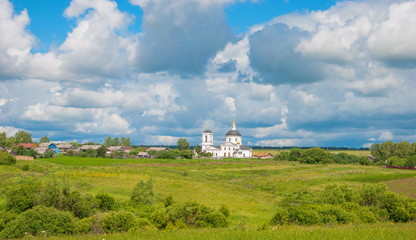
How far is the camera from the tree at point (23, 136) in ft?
573

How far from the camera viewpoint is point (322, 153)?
4690 inches

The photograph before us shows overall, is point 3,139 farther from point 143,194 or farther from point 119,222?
point 119,222

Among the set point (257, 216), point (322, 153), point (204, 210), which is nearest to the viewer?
point (204, 210)

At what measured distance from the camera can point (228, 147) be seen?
167 m

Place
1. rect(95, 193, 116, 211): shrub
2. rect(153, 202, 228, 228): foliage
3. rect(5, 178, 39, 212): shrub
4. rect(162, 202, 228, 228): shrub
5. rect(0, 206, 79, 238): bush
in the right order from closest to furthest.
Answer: rect(0, 206, 79, 238): bush
rect(153, 202, 228, 228): foliage
rect(162, 202, 228, 228): shrub
rect(5, 178, 39, 212): shrub
rect(95, 193, 116, 211): shrub

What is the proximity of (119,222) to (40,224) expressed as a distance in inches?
139

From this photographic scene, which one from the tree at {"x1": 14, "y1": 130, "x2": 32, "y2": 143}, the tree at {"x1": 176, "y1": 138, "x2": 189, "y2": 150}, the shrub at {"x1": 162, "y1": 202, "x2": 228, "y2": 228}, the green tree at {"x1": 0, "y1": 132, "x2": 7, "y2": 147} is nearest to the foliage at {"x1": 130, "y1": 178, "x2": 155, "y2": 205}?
the shrub at {"x1": 162, "y1": 202, "x2": 228, "y2": 228}

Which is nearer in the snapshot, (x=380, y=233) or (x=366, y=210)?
(x=380, y=233)

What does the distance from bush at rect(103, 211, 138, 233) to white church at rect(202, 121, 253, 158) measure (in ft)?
474

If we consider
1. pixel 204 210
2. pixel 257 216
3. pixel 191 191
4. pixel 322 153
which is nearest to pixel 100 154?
pixel 322 153

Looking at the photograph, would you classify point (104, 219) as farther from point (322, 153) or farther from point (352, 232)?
point (322, 153)

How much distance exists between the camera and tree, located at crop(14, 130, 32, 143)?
17450cm

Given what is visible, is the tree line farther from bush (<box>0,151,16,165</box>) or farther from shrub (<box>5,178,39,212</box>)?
bush (<box>0,151,16,165</box>)

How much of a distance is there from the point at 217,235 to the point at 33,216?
9.08 meters
